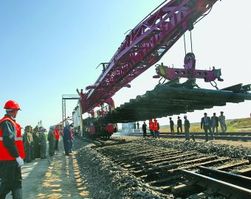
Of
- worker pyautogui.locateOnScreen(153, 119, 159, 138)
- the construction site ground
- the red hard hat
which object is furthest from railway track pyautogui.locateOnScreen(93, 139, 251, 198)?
worker pyautogui.locateOnScreen(153, 119, 159, 138)

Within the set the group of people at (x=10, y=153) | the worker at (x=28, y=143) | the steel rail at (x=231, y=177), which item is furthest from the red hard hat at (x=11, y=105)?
the worker at (x=28, y=143)

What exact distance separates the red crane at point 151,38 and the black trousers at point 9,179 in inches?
285

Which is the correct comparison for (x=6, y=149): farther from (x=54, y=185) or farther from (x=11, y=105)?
(x=54, y=185)

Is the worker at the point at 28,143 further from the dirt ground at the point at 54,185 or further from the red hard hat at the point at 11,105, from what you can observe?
the red hard hat at the point at 11,105

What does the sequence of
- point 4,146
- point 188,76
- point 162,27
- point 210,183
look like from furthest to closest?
point 162,27
point 188,76
point 4,146
point 210,183

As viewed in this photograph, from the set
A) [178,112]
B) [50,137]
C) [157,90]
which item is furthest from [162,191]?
[50,137]

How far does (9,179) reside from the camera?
6.21 m

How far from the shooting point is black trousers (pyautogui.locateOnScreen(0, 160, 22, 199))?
20.3ft

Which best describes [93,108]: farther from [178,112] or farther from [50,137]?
[178,112]

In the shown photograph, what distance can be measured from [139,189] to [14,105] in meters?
2.65

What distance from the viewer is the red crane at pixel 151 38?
11.4 metres

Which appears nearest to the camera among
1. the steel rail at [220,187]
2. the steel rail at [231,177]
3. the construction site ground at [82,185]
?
the steel rail at [220,187]

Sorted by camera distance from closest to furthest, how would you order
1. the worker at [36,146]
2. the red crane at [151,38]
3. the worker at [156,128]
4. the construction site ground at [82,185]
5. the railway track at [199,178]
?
the railway track at [199,178] < the construction site ground at [82,185] < the red crane at [151,38] < the worker at [36,146] < the worker at [156,128]

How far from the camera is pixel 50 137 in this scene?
19.1m
